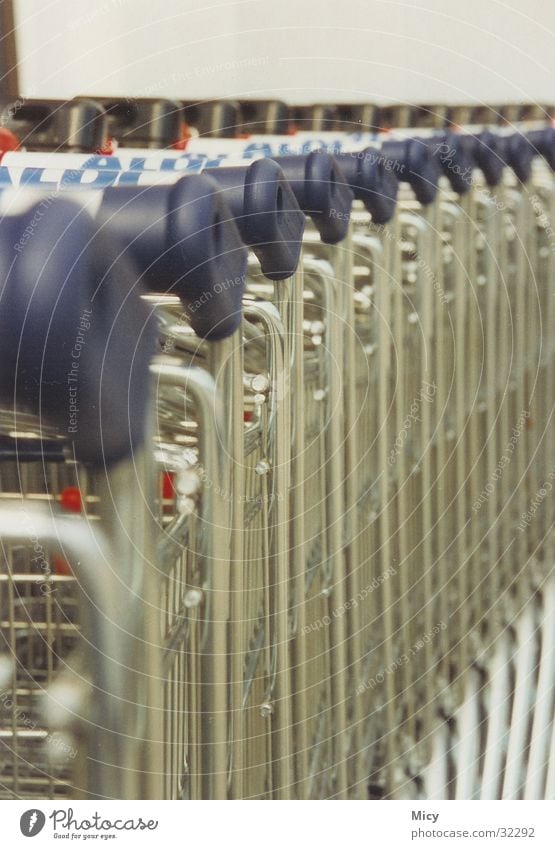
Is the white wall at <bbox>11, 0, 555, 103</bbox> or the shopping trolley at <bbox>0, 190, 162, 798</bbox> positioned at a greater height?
the white wall at <bbox>11, 0, 555, 103</bbox>

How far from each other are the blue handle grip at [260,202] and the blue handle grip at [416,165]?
102mm

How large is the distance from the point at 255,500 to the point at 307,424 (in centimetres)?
7

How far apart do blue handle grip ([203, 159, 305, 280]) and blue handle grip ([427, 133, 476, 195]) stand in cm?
12

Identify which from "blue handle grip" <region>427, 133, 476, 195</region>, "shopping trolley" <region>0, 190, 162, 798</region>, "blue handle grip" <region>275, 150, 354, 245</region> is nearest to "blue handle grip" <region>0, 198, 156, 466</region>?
"shopping trolley" <region>0, 190, 162, 798</region>

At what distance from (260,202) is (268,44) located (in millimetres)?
120

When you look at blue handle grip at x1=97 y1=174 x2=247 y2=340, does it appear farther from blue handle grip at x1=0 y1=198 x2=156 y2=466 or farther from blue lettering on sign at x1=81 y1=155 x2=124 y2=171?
blue lettering on sign at x1=81 y1=155 x2=124 y2=171

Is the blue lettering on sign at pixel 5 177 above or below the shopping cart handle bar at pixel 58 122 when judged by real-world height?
below

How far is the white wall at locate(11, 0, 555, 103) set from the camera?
1.33 ft

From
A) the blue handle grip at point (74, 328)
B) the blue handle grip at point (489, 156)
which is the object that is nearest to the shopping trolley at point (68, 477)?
the blue handle grip at point (74, 328)

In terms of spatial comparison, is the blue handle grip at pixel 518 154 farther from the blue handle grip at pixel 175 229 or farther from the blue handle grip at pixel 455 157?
the blue handle grip at pixel 175 229

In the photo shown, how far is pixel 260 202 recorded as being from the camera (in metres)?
0.33

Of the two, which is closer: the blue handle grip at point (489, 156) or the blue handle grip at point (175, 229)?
the blue handle grip at point (175, 229)

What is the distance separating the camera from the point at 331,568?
0.53 m

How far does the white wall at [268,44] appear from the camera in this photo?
0.41 metres
